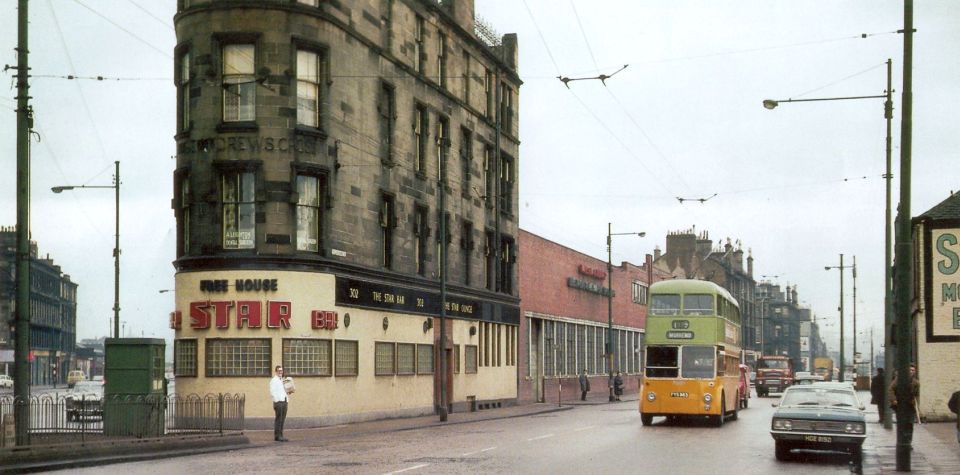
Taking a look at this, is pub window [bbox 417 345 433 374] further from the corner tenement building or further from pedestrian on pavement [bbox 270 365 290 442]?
pedestrian on pavement [bbox 270 365 290 442]

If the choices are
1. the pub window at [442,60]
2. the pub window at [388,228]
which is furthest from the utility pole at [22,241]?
the pub window at [442,60]

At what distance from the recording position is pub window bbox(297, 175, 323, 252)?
3431 centimetres

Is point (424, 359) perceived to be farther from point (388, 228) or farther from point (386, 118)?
point (386, 118)

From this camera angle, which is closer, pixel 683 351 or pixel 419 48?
pixel 683 351

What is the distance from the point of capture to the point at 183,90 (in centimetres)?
3478

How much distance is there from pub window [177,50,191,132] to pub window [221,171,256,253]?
230 cm

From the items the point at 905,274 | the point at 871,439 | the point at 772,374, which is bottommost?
the point at 772,374

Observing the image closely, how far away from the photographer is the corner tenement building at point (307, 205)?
3322cm

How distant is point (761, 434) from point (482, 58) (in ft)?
85.6

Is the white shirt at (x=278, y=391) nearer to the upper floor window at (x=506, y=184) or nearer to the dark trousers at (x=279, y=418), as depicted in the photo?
the dark trousers at (x=279, y=418)

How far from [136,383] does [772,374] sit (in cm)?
5228

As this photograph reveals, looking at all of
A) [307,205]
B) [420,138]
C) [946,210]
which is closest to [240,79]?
[307,205]

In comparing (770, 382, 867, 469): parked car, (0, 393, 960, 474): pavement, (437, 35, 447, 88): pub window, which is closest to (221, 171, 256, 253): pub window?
(0, 393, 960, 474): pavement

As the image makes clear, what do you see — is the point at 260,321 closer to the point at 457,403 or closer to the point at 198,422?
the point at 198,422
